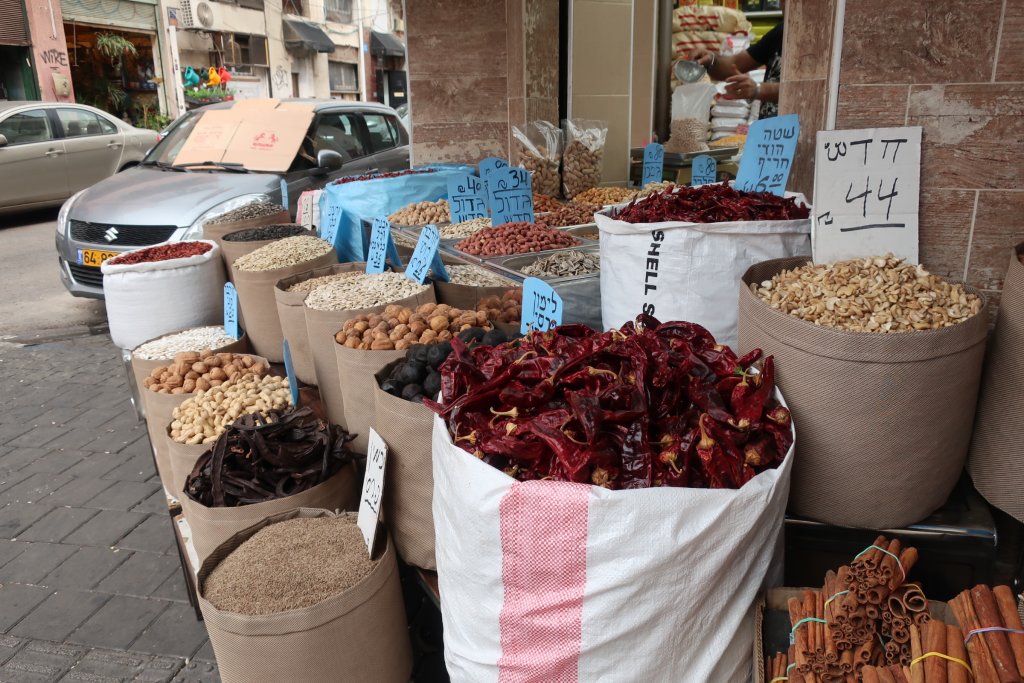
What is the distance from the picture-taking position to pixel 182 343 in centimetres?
282

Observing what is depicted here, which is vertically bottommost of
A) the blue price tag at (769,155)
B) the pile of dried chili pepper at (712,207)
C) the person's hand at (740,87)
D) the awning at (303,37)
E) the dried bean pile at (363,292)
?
the dried bean pile at (363,292)

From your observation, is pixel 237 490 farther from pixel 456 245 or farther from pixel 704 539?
pixel 456 245

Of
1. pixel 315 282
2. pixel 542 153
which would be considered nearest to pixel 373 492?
pixel 315 282

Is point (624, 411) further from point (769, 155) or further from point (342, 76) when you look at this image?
point (342, 76)

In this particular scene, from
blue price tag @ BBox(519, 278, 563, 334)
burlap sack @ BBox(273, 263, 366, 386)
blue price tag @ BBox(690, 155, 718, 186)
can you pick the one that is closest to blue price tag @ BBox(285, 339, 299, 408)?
burlap sack @ BBox(273, 263, 366, 386)

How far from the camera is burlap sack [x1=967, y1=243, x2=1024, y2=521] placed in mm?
1314

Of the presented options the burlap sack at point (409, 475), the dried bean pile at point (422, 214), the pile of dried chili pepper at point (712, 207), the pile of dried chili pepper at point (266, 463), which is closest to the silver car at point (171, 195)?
the dried bean pile at point (422, 214)

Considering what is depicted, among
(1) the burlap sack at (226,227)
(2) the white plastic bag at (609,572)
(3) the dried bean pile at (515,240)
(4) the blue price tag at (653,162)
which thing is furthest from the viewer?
(4) the blue price tag at (653,162)

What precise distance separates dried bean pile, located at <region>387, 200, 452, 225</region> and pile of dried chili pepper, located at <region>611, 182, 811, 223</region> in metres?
1.82

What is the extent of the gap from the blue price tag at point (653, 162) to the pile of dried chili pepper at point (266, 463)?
2705 mm

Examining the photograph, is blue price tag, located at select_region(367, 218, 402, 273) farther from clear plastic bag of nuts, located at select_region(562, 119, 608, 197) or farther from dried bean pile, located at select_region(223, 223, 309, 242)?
clear plastic bag of nuts, located at select_region(562, 119, 608, 197)

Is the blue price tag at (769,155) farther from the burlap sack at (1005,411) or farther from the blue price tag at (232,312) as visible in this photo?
the blue price tag at (232,312)

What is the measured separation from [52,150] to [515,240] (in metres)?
9.96

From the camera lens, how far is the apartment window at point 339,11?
25.2 m
